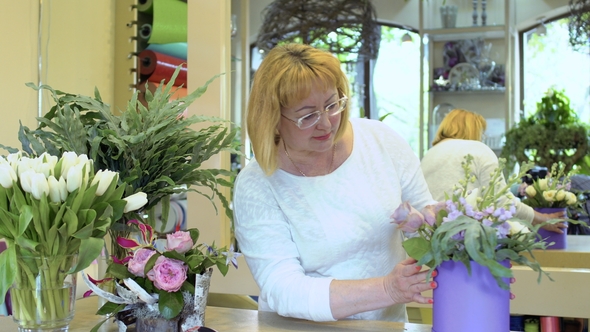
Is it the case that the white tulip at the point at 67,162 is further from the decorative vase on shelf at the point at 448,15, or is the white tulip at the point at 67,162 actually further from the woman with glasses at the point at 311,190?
the decorative vase on shelf at the point at 448,15

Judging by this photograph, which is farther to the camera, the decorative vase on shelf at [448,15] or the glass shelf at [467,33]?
the decorative vase on shelf at [448,15]

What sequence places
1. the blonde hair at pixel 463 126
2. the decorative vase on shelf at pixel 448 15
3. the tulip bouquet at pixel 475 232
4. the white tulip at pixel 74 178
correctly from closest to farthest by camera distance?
the tulip bouquet at pixel 475 232, the white tulip at pixel 74 178, the blonde hair at pixel 463 126, the decorative vase on shelf at pixel 448 15

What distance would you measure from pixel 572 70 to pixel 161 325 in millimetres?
5671

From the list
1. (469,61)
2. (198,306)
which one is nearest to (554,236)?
(198,306)

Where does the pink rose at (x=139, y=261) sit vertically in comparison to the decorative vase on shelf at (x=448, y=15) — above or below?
A: below

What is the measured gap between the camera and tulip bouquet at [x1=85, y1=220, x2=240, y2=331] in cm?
125

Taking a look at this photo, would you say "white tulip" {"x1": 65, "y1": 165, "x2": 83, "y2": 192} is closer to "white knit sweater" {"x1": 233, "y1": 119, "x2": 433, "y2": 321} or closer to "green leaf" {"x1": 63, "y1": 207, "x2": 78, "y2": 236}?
"green leaf" {"x1": 63, "y1": 207, "x2": 78, "y2": 236}

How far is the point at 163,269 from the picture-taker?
49.2 inches

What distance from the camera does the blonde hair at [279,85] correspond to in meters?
1.52

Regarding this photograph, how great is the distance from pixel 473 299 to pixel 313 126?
1.94 feet

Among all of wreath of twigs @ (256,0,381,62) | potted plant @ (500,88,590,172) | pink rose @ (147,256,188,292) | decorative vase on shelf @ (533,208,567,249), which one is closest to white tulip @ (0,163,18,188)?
pink rose @ (147,256,188,292)

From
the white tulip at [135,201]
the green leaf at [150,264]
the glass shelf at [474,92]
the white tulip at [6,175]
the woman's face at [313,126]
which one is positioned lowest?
the green leaf at [150,264]

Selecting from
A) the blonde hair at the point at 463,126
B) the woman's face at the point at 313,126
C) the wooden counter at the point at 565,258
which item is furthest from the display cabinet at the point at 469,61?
the woman's face at the point at 313,126

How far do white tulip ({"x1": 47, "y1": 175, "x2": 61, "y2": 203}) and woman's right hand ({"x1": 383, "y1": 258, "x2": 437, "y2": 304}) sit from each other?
697 millimetres
